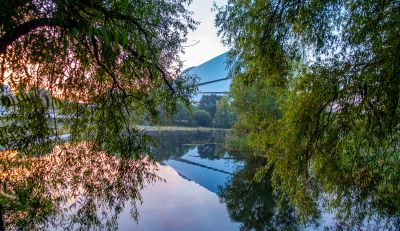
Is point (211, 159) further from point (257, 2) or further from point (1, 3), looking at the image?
point (1, 3)

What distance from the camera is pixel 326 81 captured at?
12.5 feet

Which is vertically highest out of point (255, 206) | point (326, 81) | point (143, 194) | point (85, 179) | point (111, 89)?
point (326, 81)

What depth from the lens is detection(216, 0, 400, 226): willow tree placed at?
331cm

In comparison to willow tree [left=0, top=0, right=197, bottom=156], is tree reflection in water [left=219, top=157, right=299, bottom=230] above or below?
below

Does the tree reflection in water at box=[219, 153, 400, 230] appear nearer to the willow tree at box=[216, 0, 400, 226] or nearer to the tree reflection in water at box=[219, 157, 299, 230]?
Answer: the tree reflection in water at box=[219, 157, 299, 230]

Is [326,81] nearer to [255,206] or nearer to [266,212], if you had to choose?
[266,212]

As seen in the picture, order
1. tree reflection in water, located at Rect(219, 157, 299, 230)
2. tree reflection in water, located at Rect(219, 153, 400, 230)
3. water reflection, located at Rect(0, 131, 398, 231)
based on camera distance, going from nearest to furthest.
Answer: water reflection, located at Rect(0, 131, 398, 231), tree reflection in water, located at Rect(219, 153, 400, 230), tree reflection in water, located at Rect(219, 157, 299, 230)

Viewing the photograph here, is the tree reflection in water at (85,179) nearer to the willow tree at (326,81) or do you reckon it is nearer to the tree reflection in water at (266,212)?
the willow tree at (326,81)

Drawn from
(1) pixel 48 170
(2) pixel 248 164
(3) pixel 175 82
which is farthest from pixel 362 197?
(2) pixel 248 164

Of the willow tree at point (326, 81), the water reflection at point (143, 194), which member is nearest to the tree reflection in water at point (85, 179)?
the water reflection at point (143, 194)

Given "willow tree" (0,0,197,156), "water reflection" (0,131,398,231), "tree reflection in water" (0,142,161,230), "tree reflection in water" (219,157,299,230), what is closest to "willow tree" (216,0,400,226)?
"water reflection" (0,131,398,231)

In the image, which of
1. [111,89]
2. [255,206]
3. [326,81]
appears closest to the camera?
[111,89]

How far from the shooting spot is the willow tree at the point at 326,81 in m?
3.31

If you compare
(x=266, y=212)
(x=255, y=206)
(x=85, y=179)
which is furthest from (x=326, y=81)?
(x=255, y=206)
